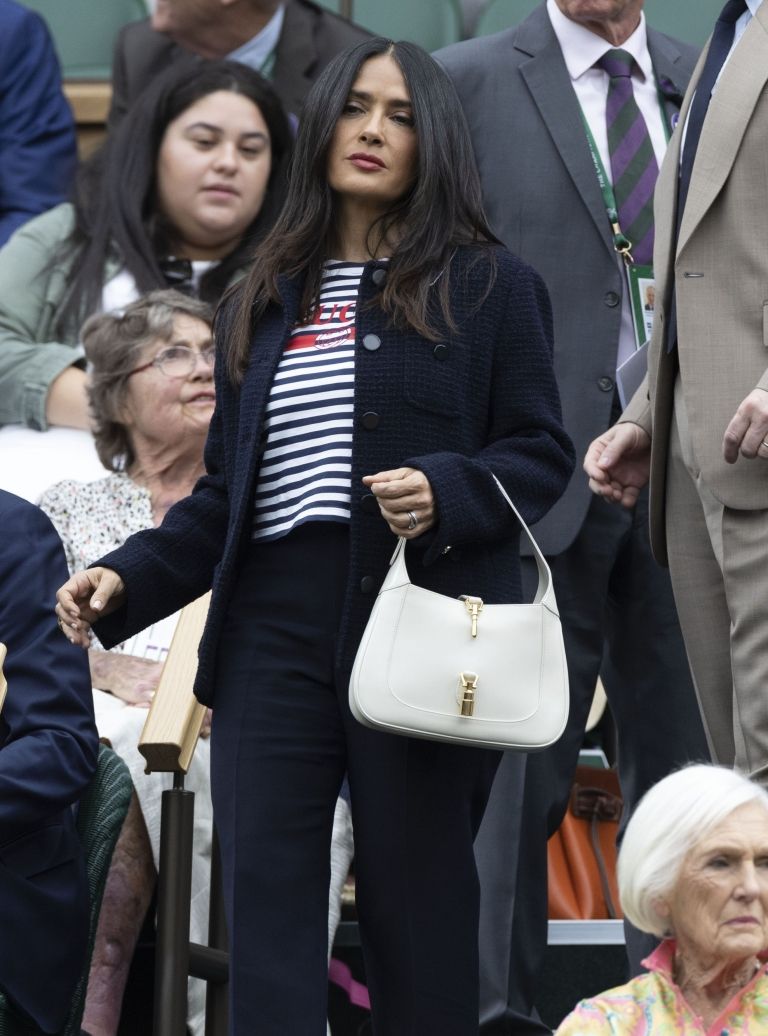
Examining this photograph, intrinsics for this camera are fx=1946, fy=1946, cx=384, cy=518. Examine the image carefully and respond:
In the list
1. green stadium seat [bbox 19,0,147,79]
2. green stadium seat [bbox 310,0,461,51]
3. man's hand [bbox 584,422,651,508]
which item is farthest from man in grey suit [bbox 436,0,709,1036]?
green stadium seat [bbox 19,0,147,79]

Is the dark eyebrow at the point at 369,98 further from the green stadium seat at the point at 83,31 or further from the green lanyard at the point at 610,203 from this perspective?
the green stadium seat at the point at 83,31

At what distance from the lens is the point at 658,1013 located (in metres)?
2.26

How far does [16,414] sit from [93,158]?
2.64ft

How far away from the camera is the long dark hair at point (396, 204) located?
2721 mm

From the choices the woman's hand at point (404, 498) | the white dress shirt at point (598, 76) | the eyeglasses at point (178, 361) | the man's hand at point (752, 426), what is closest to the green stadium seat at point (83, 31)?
the eyeglasses at point (178, 361)

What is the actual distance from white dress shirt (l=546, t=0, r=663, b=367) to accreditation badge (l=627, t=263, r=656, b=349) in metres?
0.24

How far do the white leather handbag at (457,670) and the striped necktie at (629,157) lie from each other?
4.15 ft

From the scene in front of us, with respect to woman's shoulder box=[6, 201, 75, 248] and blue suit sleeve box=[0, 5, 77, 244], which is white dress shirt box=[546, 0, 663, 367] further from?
blue suit sleeve box=[0, 5, 77, 244]

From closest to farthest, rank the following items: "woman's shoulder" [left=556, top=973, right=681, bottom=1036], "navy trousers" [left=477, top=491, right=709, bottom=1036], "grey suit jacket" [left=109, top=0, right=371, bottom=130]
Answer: "woman's shoulder" [left=556, top=973, right=681, bottom=1036] < "navy trousers" [left=477, top=491, right=709, bottom=1036] < "grey suit jacket" [left=109, top=0, right=371, bottom=130]

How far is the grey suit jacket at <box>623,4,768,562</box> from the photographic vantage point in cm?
283

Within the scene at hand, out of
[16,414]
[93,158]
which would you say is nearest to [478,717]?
[16,414]

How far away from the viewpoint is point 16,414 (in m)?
4.82

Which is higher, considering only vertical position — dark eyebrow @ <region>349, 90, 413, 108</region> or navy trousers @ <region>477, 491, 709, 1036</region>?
dark eyebrow @ <region>349, 90, 413, 108</region>

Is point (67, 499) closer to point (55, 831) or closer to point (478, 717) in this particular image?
point (55, 831)
